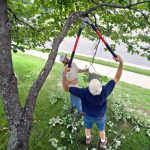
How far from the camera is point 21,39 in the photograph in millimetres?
6777

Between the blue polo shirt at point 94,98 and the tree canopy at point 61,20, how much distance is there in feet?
4.16

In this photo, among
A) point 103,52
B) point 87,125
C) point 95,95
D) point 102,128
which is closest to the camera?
point 95,95

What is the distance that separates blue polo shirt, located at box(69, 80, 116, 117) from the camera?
4.99 metres

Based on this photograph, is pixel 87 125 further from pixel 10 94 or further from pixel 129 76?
pixel 129 76

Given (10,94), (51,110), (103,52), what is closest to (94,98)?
(10,94)

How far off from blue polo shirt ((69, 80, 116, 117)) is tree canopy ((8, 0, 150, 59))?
127 centimetres

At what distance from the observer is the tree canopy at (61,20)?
19.3 ft

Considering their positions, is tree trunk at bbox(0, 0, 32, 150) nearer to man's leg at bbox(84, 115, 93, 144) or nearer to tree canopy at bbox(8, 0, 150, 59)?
man's leg at bbox(84, 115, 93, 144)

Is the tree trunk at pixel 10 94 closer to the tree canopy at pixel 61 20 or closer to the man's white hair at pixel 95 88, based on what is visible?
the man's white hair at pixel 95 88

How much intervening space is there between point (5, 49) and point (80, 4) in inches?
84.0

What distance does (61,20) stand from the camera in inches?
252

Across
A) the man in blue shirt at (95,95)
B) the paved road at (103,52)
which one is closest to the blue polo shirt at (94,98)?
the man in blue shirt at (95,95)

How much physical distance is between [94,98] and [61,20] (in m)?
2.14

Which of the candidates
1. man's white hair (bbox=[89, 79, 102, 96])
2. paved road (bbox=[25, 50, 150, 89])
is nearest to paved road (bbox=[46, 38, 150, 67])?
paved road (bbox=[25, 50, 150, 89])
